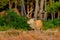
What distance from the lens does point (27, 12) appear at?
1067 inches

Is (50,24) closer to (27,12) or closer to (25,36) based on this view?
(27,12)

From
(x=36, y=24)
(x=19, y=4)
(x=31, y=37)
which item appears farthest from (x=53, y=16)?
(x=31, y=37)

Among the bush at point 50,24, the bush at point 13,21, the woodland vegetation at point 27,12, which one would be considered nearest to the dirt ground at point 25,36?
the bush at point 13,21

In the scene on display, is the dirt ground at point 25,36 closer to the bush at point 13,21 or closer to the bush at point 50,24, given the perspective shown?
the bush at point 13,21

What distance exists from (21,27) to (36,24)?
1322 millimetres

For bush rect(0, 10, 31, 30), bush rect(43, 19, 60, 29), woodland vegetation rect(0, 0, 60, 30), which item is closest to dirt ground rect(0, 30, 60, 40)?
bush rect(0, 10, 31, 30)

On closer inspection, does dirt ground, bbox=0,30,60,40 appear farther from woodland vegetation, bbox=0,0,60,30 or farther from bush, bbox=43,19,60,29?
bush, bbox=43,19,60,29

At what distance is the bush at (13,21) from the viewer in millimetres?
21128

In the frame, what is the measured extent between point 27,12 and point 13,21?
16.8ft

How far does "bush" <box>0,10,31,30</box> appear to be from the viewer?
69.3 ft

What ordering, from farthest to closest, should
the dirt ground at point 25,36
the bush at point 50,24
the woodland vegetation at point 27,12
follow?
the bush at point 50,24
the woodland vegetation at point 27,12
the dirt ground at point 25,36

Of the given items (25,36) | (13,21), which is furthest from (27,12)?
(25,36)

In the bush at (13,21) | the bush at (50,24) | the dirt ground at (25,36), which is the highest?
the dirt ground at (25,36)

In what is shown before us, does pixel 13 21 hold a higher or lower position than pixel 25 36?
lower
